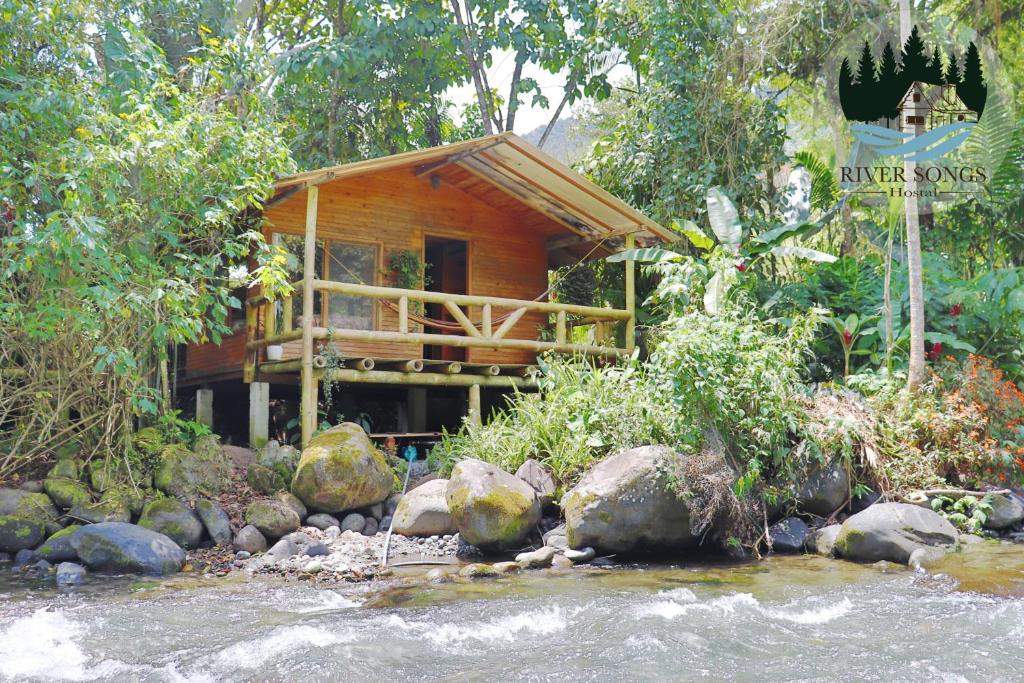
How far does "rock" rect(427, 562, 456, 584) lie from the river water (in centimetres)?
30

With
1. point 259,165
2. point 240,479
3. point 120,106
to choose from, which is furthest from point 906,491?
point 120,106

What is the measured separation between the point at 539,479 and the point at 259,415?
3.95 m

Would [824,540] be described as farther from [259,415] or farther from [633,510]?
[259,415]

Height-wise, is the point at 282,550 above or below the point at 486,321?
below

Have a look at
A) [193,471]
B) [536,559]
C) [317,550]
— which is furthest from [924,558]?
[193,471]

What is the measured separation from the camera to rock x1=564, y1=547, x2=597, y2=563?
7996mm

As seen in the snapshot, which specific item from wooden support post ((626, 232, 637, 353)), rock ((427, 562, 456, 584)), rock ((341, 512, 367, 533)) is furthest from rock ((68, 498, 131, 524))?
wooden support post ((626, 232, 637, 353))

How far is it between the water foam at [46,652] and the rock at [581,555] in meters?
3.99

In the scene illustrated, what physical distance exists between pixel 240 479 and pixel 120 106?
405 cm

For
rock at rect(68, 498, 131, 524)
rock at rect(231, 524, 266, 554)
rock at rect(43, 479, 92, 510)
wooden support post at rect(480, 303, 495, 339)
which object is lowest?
rock at rect(231, 524, 266, 554)

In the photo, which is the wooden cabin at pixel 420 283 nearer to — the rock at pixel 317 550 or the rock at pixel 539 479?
the rock at pixel 539 479

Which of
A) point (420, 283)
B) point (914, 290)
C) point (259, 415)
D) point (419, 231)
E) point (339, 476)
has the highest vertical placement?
point (419, 231)

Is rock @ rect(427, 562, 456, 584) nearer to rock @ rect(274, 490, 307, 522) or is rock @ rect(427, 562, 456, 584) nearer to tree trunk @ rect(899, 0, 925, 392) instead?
rock @ rect(274, 490, 307, 522)

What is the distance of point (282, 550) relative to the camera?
26.6ft
